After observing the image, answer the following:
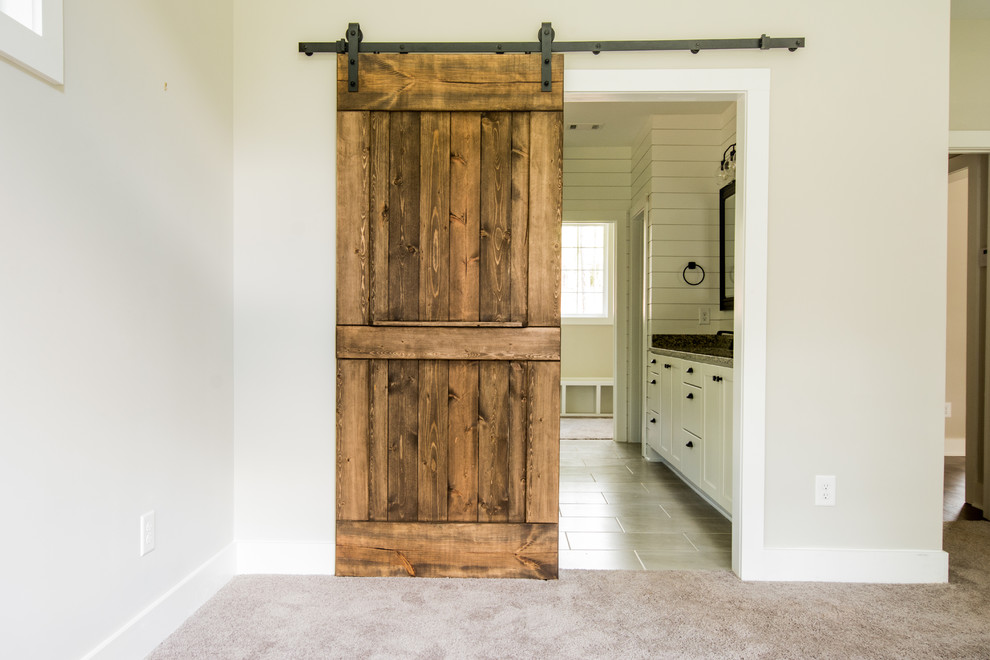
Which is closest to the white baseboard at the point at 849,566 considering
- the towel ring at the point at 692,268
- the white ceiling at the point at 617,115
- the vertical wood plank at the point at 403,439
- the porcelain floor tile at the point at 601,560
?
the porcelain floor tile at the point at 601,560

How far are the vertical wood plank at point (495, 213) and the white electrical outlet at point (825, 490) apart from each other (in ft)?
4.58

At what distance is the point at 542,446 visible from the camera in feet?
7.70

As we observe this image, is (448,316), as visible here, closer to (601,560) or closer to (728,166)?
(601,560)

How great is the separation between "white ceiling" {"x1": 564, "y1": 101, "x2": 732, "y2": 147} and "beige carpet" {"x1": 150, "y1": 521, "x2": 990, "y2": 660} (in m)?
3.13

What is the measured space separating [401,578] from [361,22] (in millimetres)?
2214

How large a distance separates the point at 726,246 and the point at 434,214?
285 centimetres

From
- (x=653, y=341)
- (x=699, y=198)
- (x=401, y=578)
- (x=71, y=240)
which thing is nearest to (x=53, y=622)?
(x=71, y=240)

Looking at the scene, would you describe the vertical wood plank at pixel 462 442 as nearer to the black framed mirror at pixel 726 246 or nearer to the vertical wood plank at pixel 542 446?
the vertical wood plank at pixel 542 446

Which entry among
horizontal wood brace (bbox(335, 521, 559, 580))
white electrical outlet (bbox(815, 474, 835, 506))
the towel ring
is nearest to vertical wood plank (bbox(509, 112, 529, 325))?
A: horizontal wood brace (bbox(335, 521, 559, 580))

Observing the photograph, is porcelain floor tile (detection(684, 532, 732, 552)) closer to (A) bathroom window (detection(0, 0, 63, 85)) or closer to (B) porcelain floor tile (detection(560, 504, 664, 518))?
(B) porcelain floor tile (detection(560, 504, 664, 518))

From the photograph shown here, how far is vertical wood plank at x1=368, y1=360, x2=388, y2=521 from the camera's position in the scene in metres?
2.35

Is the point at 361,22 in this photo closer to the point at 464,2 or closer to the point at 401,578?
the point at 464,2

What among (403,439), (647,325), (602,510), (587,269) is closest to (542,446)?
(403,439)

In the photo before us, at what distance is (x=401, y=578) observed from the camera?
2334mm
